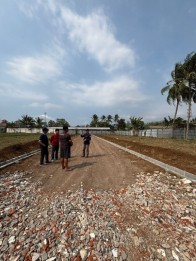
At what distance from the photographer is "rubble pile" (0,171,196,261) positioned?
290 centimetres

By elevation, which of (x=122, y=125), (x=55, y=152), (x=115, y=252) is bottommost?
(x=115, y=252)

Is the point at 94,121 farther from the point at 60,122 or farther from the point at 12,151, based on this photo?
the point at 12,151

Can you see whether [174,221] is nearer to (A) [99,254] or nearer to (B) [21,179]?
(A) [99,254]

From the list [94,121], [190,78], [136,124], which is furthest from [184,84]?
[94,121]

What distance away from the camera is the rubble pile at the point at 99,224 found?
9.52 feet

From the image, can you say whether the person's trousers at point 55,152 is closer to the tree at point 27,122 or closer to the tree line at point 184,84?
the tree line at point 184,84

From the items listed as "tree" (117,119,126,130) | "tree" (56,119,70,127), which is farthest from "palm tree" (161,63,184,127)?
"tree" (56,119,70,127)

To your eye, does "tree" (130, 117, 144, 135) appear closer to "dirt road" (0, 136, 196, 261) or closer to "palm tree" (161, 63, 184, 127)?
"palm tree" (161, 63, 184, 127)

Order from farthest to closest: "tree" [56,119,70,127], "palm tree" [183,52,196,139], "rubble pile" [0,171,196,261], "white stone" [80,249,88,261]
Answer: "tree" [56,119,70,127], "palm tree" [183,52,196,139], "rubble pile" [0,171,196,261], "white stone" [80,249,88,261]

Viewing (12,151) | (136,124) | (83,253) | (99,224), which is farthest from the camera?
(136,124)

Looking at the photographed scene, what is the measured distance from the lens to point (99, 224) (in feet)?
12.0

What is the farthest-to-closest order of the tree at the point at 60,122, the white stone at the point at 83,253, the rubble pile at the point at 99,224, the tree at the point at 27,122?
the tree at the point at 60,122
the tree at the point at 27,122
the rubble pile at the point at 99,224
the white stone at the point at 83,253

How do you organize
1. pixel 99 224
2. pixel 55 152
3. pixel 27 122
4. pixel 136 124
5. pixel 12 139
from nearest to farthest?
1. pixel 99 224
2. pixel 55 152
3. pixel 12 139
4. pixel 136 124
5. pixel 27 122

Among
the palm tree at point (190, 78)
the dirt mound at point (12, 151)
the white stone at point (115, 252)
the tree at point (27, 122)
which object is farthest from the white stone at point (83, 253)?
the tree at point (27, 122)
